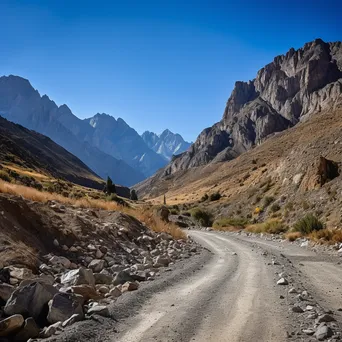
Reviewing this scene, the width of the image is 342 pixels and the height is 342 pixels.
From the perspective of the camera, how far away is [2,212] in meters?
10.2

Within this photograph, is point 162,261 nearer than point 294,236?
Yes

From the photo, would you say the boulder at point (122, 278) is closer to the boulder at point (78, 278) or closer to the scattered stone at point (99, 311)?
the boulder at point (78, 278)

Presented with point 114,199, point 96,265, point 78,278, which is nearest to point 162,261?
point 96,265

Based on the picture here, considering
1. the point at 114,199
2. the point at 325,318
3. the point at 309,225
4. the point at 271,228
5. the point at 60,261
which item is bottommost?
the point at 271,228

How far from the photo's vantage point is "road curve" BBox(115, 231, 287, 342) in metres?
5.69

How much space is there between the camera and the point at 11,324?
16.7ft

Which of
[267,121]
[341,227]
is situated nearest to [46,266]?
[341,227]

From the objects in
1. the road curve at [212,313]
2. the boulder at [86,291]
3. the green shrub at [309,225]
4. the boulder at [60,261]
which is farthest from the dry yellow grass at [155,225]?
the boulder at [86,291]

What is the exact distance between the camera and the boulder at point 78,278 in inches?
310

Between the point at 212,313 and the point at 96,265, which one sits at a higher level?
the point at 96,265

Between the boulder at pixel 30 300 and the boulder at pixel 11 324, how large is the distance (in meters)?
0.45

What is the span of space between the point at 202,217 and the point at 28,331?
54.6 meters

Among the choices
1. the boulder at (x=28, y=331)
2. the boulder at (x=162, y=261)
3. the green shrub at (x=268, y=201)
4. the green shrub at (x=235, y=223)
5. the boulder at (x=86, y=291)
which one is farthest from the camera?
the green shrub at (x=235, y=223)

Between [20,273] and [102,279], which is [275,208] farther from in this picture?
[20,273]
